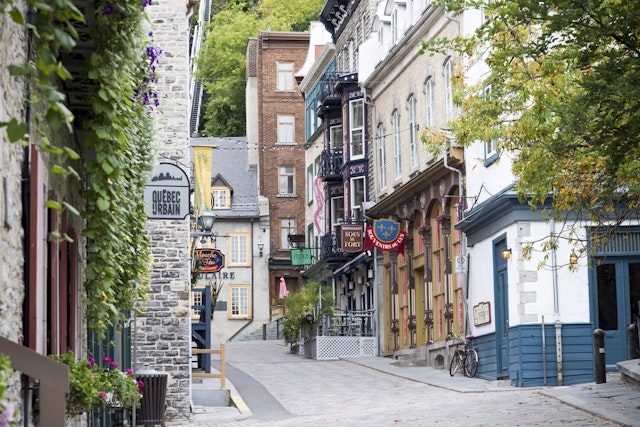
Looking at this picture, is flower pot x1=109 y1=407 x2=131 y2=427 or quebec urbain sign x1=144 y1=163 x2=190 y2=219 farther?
quebec urbain sign x1=144 y1=163 x2=190 y2=219

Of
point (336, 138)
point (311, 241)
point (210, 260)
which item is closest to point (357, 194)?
point (336, 138)

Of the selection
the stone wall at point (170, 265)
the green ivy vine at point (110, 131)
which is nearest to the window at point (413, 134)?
the stone wall at point (170, 265)

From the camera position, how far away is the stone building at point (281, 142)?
61812mm

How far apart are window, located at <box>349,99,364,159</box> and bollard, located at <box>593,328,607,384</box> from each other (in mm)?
20673

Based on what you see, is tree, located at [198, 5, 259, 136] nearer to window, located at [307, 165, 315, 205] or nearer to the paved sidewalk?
window, located at [307, 165, 315, 205]

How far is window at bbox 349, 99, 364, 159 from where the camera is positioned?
4159 cm

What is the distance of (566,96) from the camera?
632 inches

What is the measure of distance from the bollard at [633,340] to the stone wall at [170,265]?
836cm

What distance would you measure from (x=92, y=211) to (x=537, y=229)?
15022 millimetres

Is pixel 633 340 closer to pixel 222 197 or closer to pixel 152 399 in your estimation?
pixel 152 399

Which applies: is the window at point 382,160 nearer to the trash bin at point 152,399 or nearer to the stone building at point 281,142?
the trash bin at point 152,399

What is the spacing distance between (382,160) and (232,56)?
33.1 meters

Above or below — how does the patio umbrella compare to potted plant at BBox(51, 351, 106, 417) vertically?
above

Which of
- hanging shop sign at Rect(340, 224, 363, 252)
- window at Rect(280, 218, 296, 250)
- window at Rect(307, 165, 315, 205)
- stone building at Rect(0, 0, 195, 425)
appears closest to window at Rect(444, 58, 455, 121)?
hanging shop sign at Rect(340, 224, 363, 252)
